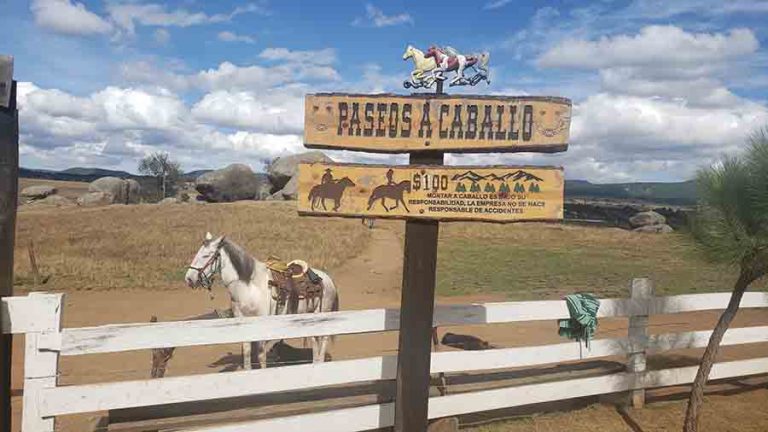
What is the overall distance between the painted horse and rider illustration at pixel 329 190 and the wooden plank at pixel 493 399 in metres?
1.76

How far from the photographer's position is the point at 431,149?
168 inches

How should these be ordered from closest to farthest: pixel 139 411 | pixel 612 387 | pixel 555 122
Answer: pixel 555 122 → pixel 139 411 → pixel 612 387

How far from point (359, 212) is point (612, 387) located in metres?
3.73

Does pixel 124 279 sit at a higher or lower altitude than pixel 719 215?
lower

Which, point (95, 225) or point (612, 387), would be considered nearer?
point (612, 387)

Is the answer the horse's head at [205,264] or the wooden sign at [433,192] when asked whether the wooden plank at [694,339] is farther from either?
the horse's head at [205,264]

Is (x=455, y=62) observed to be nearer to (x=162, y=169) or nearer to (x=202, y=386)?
(x=202, y=386)

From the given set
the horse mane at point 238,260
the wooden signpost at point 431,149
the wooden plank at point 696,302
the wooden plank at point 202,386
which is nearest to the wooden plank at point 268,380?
the wooden plank at point 202,386

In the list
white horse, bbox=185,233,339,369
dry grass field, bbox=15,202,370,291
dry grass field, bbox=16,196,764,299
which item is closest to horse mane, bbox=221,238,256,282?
white horse, bbox=185,233,339,369

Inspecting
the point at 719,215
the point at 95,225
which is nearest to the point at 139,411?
the point at 719,215

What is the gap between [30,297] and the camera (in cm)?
372

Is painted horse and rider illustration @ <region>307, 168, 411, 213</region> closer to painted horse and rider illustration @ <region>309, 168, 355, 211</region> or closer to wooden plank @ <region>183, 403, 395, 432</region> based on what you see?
painted horse and rider illustration @ <region>309, 168, 355, 211</region>

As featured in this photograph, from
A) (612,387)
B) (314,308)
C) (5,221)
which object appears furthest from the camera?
(314,308)

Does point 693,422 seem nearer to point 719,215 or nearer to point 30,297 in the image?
point 719,215
